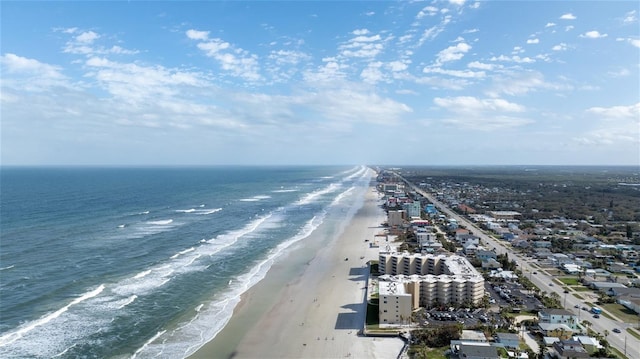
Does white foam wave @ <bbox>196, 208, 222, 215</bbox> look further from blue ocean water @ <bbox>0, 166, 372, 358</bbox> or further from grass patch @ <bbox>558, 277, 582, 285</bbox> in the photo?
grass patch @ <bbox>558, 277, 582, 285</bbox>

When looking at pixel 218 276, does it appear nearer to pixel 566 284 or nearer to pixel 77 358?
pixel 77 358

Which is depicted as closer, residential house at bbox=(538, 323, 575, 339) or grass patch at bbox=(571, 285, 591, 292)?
residential house at bbox=(538, 323, 575, 339)

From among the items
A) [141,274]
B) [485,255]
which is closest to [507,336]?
[485,255]

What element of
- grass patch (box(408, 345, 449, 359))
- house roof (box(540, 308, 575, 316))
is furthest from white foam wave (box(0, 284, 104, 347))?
house roof (box(540, 308, 575, 316))

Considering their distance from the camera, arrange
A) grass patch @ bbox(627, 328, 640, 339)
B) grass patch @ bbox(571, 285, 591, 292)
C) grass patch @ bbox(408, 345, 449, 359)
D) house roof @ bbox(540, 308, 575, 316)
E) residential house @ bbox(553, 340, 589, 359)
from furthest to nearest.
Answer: grass patch @ bbox(571, 285, 591, 292) < house roof @ bbox(540, 308, 575, 316) < grass patch @ bbox(627, 328, 640, 339) < grass patch @ bbox(408, 345, 449, 359) < residential house @ bbox(553, 340, 589, 359)

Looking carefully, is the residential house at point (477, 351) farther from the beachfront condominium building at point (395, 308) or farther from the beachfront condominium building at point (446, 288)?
the beachfront condominium building at point (446, 288)

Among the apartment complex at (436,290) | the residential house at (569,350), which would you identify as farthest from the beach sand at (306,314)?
the residential house at (569,350)
